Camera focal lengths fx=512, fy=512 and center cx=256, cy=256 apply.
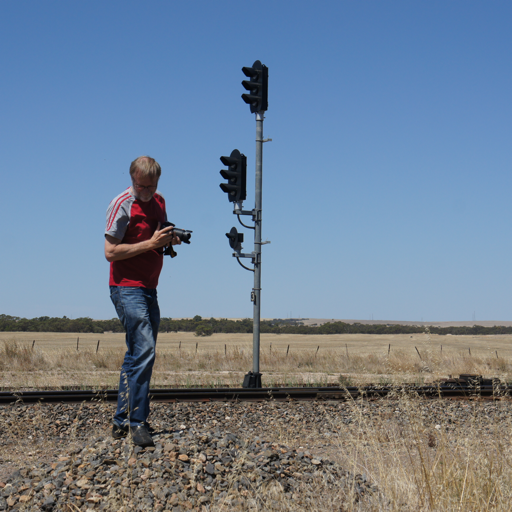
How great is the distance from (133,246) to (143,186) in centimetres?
53

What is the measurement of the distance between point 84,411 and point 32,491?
313 centimetres

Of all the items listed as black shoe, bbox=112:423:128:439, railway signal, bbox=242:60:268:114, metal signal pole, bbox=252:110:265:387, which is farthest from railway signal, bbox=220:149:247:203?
black shoe, bbox=112:423:128:439

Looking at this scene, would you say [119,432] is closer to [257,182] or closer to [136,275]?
[136,275]

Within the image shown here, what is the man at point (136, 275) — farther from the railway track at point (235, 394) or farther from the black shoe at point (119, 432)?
the railway track at point (235, 394)

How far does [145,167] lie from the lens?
4.22 meters

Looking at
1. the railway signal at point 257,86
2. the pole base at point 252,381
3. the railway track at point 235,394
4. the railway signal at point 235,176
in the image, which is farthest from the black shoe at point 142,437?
the railway signal at point 257,86

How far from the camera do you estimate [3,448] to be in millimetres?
4973

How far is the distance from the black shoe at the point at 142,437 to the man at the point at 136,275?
4cm

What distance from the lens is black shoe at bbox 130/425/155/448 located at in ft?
12.7

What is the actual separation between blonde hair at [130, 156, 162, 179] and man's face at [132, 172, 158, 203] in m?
0.03

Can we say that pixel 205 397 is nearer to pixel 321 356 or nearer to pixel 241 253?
pixel 241 253

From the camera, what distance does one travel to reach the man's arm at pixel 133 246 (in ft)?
13.6

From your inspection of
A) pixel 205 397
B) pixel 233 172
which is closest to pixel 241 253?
pixel 233 172

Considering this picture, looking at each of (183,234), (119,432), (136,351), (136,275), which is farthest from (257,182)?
(119,432)
